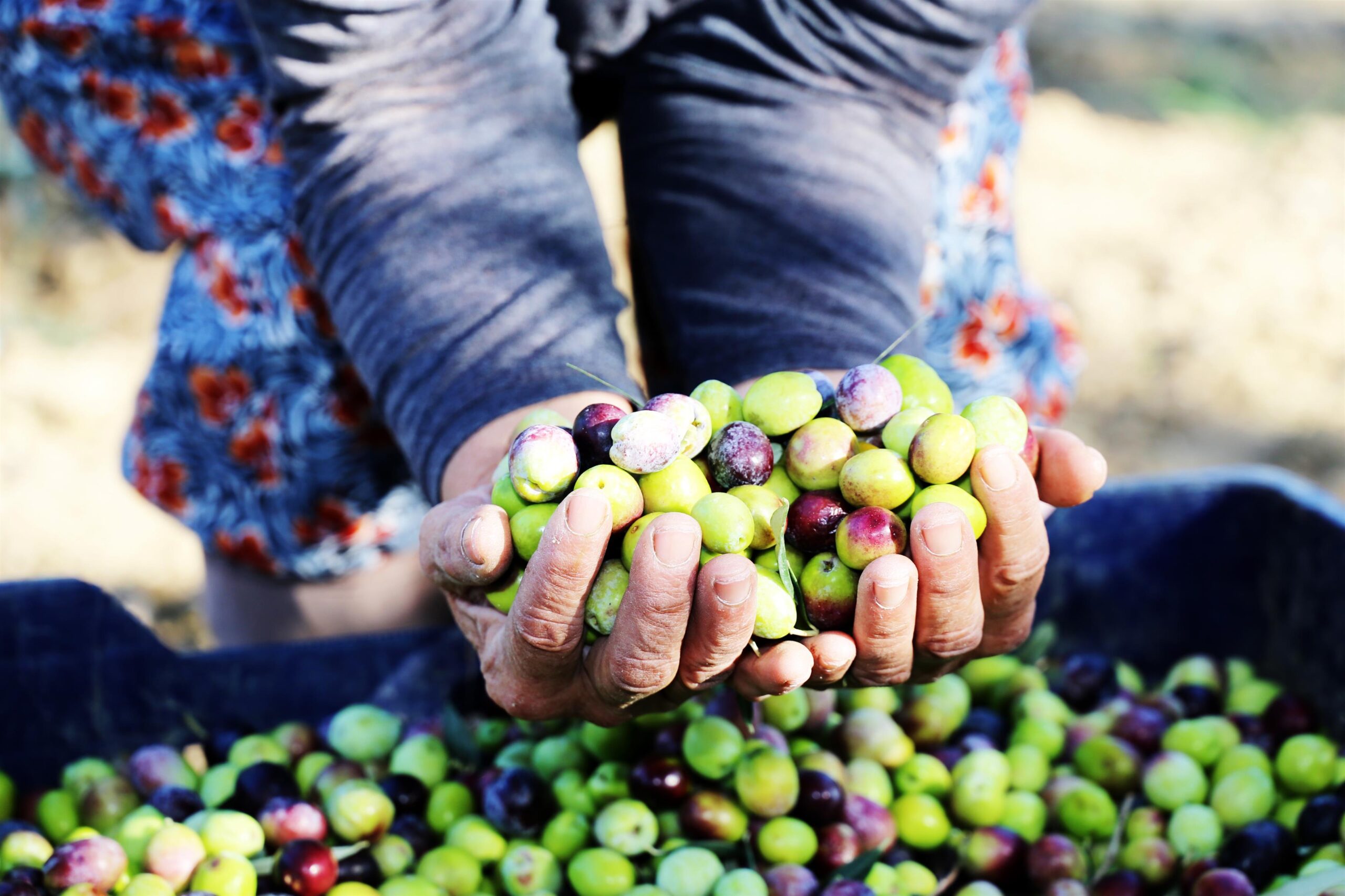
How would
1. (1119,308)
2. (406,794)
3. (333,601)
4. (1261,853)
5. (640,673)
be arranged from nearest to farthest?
(640,673)
(1261,853)
(406,794)
(333,601)
(1119,308)

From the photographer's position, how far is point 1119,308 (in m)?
4.47

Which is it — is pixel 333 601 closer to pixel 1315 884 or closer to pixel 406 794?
pixel 406 794

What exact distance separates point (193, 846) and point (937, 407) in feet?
3.28

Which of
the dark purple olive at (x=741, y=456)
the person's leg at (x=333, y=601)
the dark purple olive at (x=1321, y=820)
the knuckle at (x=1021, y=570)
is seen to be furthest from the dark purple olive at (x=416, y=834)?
the dark purple olive at (x=1321, y=820)

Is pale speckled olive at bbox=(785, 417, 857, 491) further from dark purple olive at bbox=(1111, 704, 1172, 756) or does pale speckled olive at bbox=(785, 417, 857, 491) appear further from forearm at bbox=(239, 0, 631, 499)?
dark purple olive at bbox=(1111, 704, 1172, 756)

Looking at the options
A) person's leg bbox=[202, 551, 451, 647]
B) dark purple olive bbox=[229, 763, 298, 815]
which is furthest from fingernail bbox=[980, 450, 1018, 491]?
person's leg bbox=[202, 551, 451, 647]

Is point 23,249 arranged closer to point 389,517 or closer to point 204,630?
point 204,630

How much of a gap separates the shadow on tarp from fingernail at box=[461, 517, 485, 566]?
0.66m

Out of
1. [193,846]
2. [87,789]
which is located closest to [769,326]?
[193,846]

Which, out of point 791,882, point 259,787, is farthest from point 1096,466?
point 259,787

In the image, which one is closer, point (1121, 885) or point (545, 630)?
point (545, 630)

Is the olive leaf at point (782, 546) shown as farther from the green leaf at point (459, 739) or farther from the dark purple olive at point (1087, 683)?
the dark purple olive at point (1087, 683)

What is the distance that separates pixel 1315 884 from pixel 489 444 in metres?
0.94

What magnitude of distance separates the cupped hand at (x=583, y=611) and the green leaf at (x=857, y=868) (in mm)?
307
